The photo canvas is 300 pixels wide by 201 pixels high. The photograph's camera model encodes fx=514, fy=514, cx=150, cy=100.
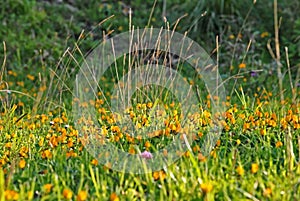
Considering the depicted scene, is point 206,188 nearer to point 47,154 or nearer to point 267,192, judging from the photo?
point 267,192

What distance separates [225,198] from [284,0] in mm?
5981

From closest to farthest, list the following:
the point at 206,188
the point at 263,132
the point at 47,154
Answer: the point at 206,188
the point at 47,154
the point at 263,132

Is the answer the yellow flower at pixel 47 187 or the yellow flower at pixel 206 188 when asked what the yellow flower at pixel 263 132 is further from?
the yellow flower at pixel 47 187

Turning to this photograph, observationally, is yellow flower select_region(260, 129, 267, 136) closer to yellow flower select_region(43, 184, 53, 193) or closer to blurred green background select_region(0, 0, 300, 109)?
yellow flower select_region(43, 184, 53, 193)

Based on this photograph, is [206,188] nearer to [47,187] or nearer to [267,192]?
[267,192]

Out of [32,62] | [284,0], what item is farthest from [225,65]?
[32,62]

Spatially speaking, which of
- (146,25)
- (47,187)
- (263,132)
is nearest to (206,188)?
(47,187)

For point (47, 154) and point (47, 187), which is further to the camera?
point (47, 154)

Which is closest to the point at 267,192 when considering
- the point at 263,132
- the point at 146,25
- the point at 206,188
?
the point at 206,188

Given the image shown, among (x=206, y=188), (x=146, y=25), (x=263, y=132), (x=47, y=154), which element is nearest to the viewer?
(x=206, y=188)

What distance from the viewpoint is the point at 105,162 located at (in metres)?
2.45

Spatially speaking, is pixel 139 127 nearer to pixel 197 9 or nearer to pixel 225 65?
pixel 225 65

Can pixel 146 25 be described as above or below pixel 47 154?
above

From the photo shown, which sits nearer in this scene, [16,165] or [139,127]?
[16,165]
